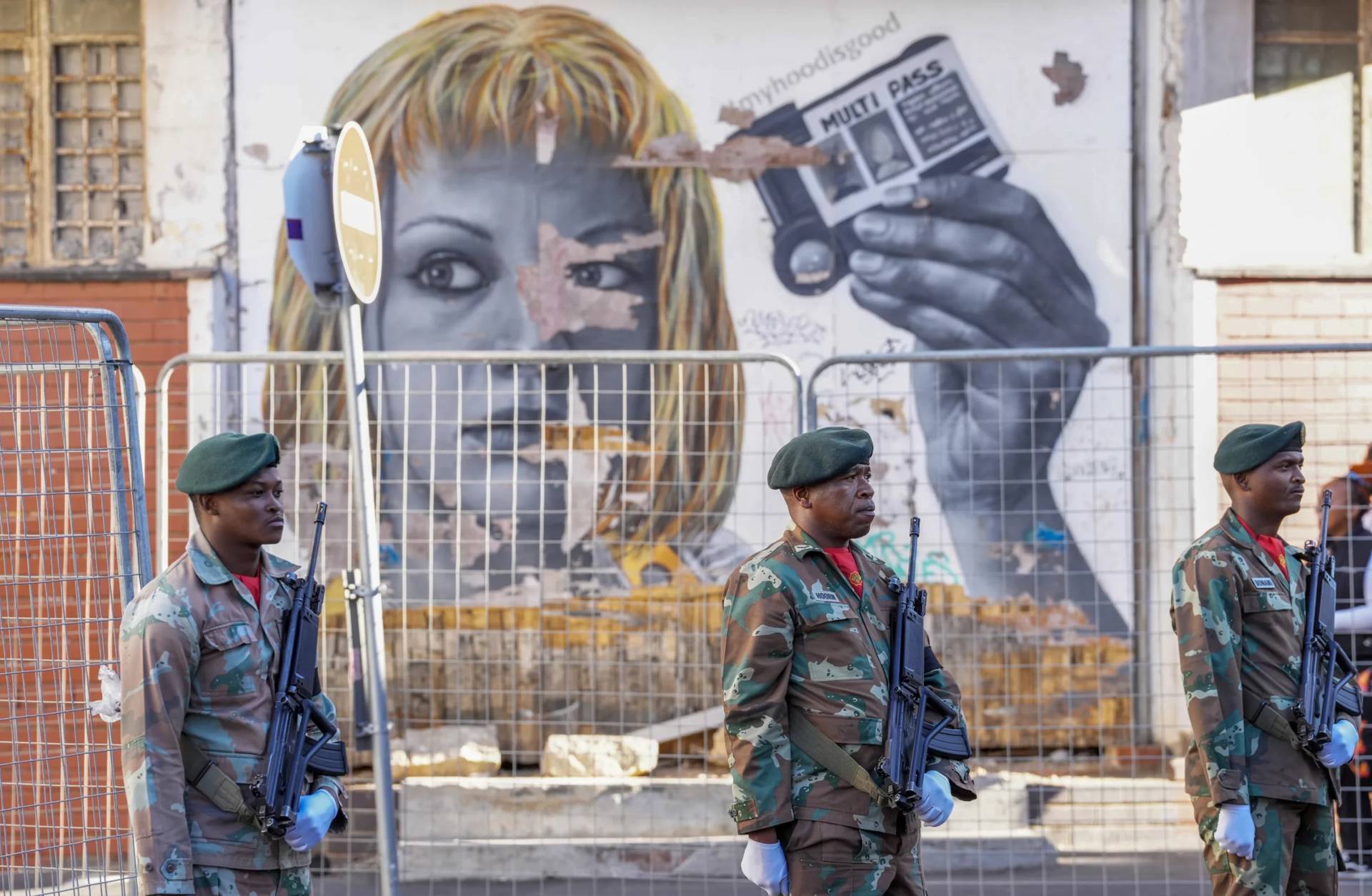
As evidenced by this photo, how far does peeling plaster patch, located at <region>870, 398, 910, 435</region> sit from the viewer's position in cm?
797

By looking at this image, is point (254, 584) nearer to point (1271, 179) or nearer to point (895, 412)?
point (895, 412)

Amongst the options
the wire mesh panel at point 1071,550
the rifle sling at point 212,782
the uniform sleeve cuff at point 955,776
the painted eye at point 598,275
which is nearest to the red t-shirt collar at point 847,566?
the uniform sleeve cuff at point 955,776

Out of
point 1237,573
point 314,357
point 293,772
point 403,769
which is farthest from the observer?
point 403,769

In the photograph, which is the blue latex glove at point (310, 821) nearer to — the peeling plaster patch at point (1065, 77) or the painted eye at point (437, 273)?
the painted eye at point (437, 273)

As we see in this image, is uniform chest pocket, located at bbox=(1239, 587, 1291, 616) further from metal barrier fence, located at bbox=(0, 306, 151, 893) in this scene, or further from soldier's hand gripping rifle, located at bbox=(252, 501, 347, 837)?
metal barrier fence, located at bbox=(0, 306, 151, 893)

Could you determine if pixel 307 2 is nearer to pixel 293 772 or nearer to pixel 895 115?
pixel 895 115

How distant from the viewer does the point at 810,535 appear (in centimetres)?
434

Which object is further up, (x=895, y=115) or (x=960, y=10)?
(x=960, y=10)

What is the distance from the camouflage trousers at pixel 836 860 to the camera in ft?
13.3

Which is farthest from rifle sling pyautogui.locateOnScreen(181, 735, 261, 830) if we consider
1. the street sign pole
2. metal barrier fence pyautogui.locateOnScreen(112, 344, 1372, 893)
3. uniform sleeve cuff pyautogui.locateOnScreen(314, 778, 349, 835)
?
metal barrier fence pyautogui.locateOnScreen(112, 344, 1372, 893)

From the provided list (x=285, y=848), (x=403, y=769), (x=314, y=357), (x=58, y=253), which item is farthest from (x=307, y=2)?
(x=285, y=848)

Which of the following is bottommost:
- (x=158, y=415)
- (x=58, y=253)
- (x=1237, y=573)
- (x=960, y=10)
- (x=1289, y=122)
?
(x=1237, y=573)

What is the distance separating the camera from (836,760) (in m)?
4.11

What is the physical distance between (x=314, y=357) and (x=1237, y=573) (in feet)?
11.9
